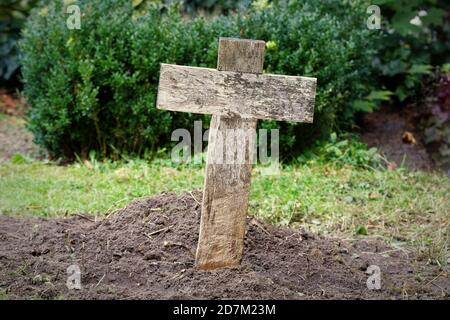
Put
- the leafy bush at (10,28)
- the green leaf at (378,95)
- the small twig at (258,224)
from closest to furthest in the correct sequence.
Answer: the small twig at (258,224) < the green leaf at (378,95) < the leafy bush at (10,28)

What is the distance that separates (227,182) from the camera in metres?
3.96

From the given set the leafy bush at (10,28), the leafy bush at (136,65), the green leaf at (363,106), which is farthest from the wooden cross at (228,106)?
the leafy bush at (10,28)

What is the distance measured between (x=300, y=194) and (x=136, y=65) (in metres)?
2.10

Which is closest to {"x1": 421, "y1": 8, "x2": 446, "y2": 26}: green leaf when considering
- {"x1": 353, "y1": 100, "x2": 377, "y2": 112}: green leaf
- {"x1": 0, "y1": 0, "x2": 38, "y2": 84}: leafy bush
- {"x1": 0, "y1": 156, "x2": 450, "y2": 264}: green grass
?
{"x1": 353, "y1": 100, "x2": 377, "y2": 112}: green leaf

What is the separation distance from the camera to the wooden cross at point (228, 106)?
12.7 ft

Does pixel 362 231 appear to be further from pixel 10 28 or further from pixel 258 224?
pixel 10 28

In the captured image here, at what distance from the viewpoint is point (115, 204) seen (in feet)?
18.1

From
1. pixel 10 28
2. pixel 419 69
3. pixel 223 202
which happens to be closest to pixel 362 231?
pixel 223 202

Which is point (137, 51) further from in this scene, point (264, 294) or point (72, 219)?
point (264, 294)

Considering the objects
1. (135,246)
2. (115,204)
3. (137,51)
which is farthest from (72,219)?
(137,51)

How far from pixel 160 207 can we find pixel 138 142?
2.70 meters

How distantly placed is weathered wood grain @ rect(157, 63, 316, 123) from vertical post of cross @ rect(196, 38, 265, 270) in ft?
0.15

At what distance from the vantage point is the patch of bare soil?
779 centimetres

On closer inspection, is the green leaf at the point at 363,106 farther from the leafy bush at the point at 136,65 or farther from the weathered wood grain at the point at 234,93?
the weathered wood grain at the point at 234,93
